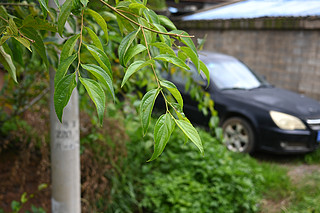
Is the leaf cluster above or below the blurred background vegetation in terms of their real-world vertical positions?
above

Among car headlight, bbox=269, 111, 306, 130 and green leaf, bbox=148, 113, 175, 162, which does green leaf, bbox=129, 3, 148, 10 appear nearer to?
green leaf, bbox=148, 113, 175, 162

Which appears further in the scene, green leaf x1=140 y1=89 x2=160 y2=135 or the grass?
the grass

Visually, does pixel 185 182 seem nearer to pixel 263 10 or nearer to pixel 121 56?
pixel 121 56

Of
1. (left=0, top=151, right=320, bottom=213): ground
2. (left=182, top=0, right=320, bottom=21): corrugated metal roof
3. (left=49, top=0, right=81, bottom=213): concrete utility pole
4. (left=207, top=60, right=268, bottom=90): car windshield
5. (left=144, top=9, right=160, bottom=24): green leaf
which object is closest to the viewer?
(left=144, top=9, right=160, bottom=24): green leaf

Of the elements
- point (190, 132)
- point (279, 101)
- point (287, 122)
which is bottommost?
point (287, 122)

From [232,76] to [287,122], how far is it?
1.26 metres

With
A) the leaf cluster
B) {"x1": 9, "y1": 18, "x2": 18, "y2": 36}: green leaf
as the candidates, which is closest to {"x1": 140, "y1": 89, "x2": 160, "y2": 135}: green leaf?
the leaf cluster

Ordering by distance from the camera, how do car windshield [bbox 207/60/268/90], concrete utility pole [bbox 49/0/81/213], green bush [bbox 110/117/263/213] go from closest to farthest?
concrete utility pole [bbox 49/0/81/213] < green bush [bbox 110/117/263/213] < car windshield [bbox 207/60/268/90]

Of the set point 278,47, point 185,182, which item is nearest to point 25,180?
point 185,182

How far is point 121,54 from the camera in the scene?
1.13m

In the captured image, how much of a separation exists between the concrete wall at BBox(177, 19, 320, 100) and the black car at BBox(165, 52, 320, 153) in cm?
162

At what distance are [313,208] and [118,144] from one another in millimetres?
2074

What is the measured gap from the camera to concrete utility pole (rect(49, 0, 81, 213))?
2.30 metres

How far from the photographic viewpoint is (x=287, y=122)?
516 cm
